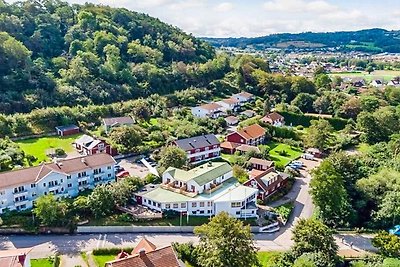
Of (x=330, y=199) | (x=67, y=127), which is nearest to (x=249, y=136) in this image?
(x=330, y=199)

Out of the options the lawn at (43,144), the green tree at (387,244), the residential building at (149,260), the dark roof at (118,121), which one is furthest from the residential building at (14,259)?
the dark roof at (118,121)

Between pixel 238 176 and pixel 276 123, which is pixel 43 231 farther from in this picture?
pixel 276 123

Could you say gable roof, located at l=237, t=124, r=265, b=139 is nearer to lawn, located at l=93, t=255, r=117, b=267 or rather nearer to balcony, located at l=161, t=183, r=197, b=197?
balcony, located at l=161, t=183, r=197, b=197

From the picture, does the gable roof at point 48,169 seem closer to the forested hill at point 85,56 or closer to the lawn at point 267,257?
the lawn at point 267,257

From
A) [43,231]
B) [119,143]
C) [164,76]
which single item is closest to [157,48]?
[164,76]

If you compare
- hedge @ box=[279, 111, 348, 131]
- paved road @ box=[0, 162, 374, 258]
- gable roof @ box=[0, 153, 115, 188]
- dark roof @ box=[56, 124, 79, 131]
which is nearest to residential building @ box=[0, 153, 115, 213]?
gable roof @ box=[0, 153, 115, 188]
